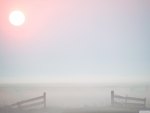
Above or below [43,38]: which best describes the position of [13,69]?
below

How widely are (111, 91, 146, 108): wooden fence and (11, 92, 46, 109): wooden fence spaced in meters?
0.46

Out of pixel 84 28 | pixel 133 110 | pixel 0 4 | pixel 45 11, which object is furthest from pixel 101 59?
pixel 0 4

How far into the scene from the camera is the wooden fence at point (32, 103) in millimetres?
1732

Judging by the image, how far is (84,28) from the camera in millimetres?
1782

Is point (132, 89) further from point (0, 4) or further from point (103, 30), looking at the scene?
point (0, 4)

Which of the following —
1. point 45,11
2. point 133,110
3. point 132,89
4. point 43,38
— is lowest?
point 133,110

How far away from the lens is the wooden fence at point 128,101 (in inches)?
67.3

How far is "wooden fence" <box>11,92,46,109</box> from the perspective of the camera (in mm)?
1732

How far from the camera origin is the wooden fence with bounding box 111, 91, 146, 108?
5.61 feet

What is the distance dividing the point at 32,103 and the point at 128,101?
644 millimetres

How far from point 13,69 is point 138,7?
959 millimetres

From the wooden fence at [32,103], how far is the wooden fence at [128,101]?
46 centimetres

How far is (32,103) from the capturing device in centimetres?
174

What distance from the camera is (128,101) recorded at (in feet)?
5.64
